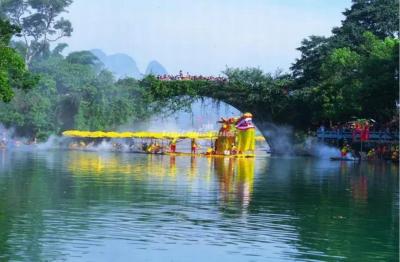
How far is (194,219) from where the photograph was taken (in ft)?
63.8

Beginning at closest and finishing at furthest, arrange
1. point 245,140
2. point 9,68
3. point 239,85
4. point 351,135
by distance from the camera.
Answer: point 9,68, point 351,135, point 245,140, point 239,85

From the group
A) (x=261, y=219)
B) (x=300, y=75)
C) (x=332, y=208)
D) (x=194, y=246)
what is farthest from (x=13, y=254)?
(x=300, y=75)

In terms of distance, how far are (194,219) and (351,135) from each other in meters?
39.0

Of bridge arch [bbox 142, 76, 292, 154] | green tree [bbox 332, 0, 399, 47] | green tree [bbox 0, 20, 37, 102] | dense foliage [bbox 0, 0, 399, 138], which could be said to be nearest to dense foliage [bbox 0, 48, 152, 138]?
dense foliage [bbox 0, 0, 399, 138]

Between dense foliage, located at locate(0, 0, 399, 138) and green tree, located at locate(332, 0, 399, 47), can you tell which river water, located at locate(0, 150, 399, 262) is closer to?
dense foliage, located at locate(0, 0, 399, 138)

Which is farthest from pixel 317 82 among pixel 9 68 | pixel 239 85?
pixel 9 68

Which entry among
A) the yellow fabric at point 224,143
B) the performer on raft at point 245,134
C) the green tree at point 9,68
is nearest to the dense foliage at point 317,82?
the performer on raft at point 245,134

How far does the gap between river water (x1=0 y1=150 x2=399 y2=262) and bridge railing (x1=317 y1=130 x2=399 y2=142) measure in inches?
836

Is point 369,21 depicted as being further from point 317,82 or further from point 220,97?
point 220,97

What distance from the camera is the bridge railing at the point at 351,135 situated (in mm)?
52875

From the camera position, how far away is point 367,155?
5444cm

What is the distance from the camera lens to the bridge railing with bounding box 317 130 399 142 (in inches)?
Result: 2082

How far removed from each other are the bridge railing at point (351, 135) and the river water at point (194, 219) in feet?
69.7

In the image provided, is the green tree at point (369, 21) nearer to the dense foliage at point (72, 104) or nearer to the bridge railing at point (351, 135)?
the bridge railing at point (351, 135)
